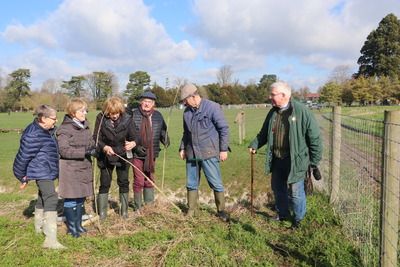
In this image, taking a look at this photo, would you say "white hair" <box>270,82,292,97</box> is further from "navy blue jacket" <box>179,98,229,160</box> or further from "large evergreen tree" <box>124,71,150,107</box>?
"large evergreen tree" <box>124,71,150,107</box>

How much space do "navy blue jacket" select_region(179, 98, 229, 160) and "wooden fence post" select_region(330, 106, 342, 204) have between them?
1851 mm

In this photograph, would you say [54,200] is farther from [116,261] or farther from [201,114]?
[201,114]

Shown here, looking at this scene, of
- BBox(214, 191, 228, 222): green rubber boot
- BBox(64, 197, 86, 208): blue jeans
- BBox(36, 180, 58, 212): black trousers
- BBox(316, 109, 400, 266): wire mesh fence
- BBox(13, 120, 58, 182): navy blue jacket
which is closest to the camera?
BBox(316, 109, 400, 266): wire mesh fence

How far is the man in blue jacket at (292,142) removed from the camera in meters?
3.75

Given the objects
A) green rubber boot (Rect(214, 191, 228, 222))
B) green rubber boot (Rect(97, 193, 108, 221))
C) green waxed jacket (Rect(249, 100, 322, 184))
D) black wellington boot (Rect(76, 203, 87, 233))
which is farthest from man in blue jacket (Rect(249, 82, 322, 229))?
black wellington boot (Rect(76, 203, 87, 233))

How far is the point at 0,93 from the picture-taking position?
63875 mm

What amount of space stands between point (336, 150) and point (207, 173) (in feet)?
7.20

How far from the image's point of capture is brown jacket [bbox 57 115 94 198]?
12.4 ft

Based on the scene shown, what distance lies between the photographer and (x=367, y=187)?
3.86 metres

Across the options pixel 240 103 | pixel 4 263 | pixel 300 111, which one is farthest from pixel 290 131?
pixel 240 103

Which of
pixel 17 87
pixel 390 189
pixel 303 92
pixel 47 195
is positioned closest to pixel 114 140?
pixel 47 195

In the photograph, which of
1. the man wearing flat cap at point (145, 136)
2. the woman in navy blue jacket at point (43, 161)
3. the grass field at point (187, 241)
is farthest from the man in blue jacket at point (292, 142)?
the woman in navy blue jacket at point (43, 161)

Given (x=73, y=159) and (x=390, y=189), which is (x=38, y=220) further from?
(x=390, y=189)

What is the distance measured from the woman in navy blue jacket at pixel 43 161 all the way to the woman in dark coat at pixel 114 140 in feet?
2.23
